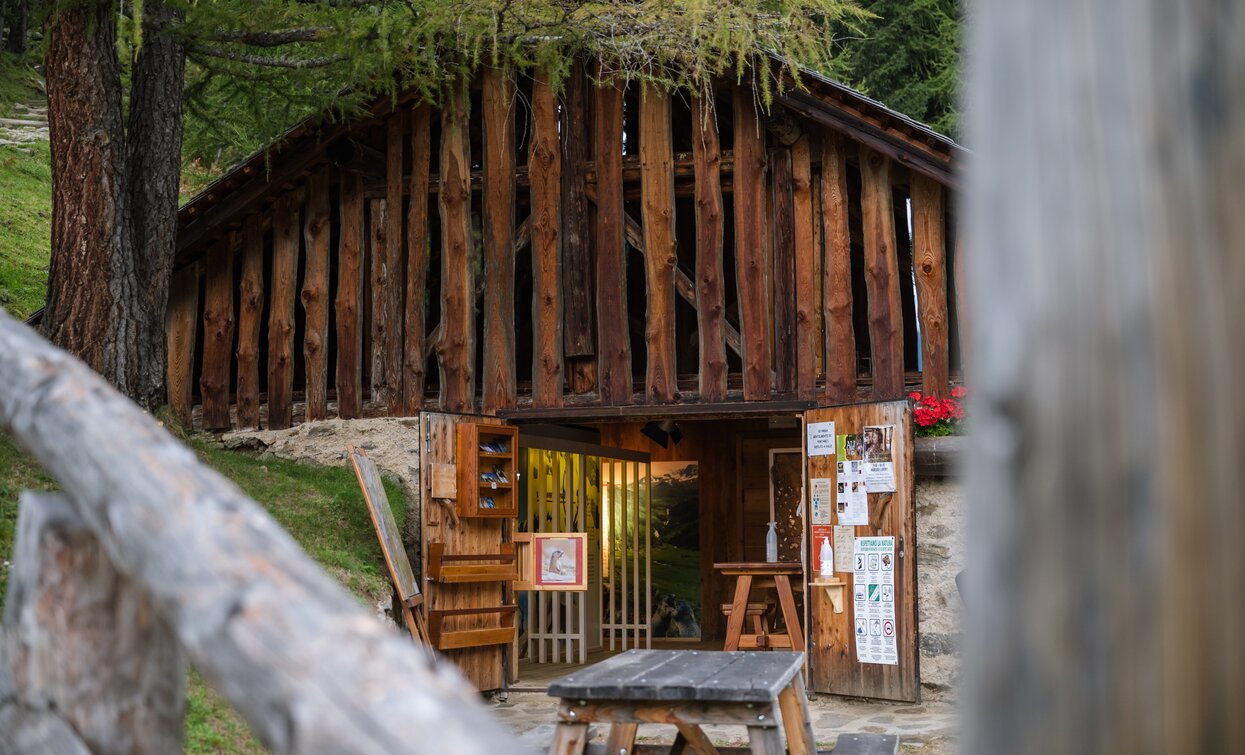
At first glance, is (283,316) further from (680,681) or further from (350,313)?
(680,681)

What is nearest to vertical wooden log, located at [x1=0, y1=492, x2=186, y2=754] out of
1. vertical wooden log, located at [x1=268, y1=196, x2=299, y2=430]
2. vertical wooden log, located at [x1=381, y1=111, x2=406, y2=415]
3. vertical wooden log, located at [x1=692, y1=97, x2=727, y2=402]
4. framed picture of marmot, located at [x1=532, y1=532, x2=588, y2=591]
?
vertical wooden log, located at [x1=692, y1=97, x2=727, y2=402]

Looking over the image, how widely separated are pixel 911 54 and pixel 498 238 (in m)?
9.62

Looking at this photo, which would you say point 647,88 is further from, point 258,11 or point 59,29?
point 59,29

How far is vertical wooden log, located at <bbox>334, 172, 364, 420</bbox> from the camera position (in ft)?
31.8

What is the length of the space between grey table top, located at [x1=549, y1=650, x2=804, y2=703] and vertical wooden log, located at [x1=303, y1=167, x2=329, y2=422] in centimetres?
557

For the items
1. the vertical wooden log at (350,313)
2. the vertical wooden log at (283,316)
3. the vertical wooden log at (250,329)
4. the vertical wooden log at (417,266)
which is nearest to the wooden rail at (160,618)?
the vertical wooden log at (417,266)

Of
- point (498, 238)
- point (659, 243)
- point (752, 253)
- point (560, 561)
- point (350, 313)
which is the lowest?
point (560, 561)

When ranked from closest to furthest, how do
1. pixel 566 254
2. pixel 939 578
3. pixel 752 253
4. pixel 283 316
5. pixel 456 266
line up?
pixel 939 578
pixel 752 253
pixel 566 254
pixel 456 266
pixel 283 316

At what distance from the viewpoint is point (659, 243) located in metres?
9.05

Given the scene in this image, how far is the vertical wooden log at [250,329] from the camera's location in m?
10.0

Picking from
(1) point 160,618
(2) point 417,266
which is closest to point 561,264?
(2) point 417,266

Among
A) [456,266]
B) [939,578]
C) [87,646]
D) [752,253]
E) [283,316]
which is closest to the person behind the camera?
[87,646]

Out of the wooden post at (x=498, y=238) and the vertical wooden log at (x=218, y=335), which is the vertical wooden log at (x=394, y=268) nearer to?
the wooden post at (x=498, y=238)

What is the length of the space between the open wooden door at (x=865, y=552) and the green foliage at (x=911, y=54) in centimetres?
868
